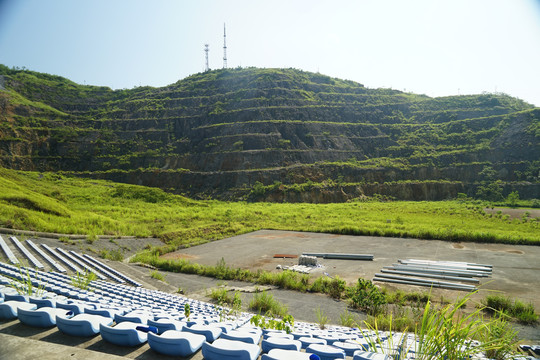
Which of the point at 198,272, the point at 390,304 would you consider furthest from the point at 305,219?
the point at 390,304

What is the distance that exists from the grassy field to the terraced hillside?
1055cm

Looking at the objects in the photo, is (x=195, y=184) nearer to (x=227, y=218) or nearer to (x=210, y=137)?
(x=210, y=137)

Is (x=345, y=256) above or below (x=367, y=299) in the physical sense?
below

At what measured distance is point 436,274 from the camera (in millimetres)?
13141

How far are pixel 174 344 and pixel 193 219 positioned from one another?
91.4ft

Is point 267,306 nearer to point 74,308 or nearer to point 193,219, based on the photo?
point 74,308

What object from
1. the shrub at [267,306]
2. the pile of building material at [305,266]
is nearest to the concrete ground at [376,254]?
the pile of building material at [305,266]

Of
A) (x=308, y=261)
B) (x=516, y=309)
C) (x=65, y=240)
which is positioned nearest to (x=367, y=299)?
(x=516, y=309)

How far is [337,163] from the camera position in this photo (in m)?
53.5

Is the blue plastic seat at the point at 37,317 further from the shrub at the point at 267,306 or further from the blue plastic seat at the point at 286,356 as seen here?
Answer: the shrub at the point at 267,306

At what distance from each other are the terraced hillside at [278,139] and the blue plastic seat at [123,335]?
43521 millimetres

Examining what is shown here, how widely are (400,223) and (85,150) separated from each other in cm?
5669

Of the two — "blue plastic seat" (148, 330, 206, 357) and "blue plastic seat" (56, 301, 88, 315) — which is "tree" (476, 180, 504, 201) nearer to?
"blue plastic seat" (148, 330, 206, 357)

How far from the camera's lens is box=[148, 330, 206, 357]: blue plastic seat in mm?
2945
